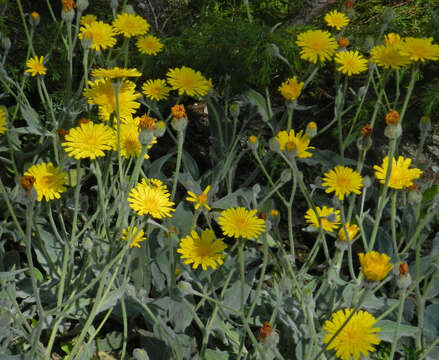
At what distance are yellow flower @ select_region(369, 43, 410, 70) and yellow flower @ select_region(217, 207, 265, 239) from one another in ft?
2.14

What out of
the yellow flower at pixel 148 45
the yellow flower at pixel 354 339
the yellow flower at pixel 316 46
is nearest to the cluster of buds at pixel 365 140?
the yellow flower at pixel 316 46

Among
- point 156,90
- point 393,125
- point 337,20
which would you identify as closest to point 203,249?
point 393,125

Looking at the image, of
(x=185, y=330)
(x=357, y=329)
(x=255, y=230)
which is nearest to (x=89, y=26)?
(x=255, y=230)

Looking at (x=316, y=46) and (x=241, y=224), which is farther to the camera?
(x=316, y=46)

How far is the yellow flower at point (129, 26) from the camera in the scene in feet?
5.54

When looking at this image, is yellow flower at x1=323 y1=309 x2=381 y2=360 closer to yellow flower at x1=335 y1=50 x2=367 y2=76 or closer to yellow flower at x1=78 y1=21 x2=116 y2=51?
yellow flower at x1=335 y1=50 x2=367 y2=76

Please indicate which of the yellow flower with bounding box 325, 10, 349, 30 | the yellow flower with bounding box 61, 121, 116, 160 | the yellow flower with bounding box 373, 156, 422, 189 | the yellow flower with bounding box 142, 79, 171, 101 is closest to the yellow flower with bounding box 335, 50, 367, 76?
the yellow flower with bounding box 325, 10, 349, 30

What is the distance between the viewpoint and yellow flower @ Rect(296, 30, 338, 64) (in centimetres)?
164

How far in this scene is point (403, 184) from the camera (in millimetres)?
1414

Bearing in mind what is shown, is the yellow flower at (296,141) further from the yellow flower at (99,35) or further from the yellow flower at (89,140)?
the yellow flower at (99,35)

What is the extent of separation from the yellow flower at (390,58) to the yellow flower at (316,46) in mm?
173

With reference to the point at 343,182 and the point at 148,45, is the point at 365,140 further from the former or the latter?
the point at 148,45

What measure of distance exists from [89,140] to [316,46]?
0.84 m

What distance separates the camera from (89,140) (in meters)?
1.23
